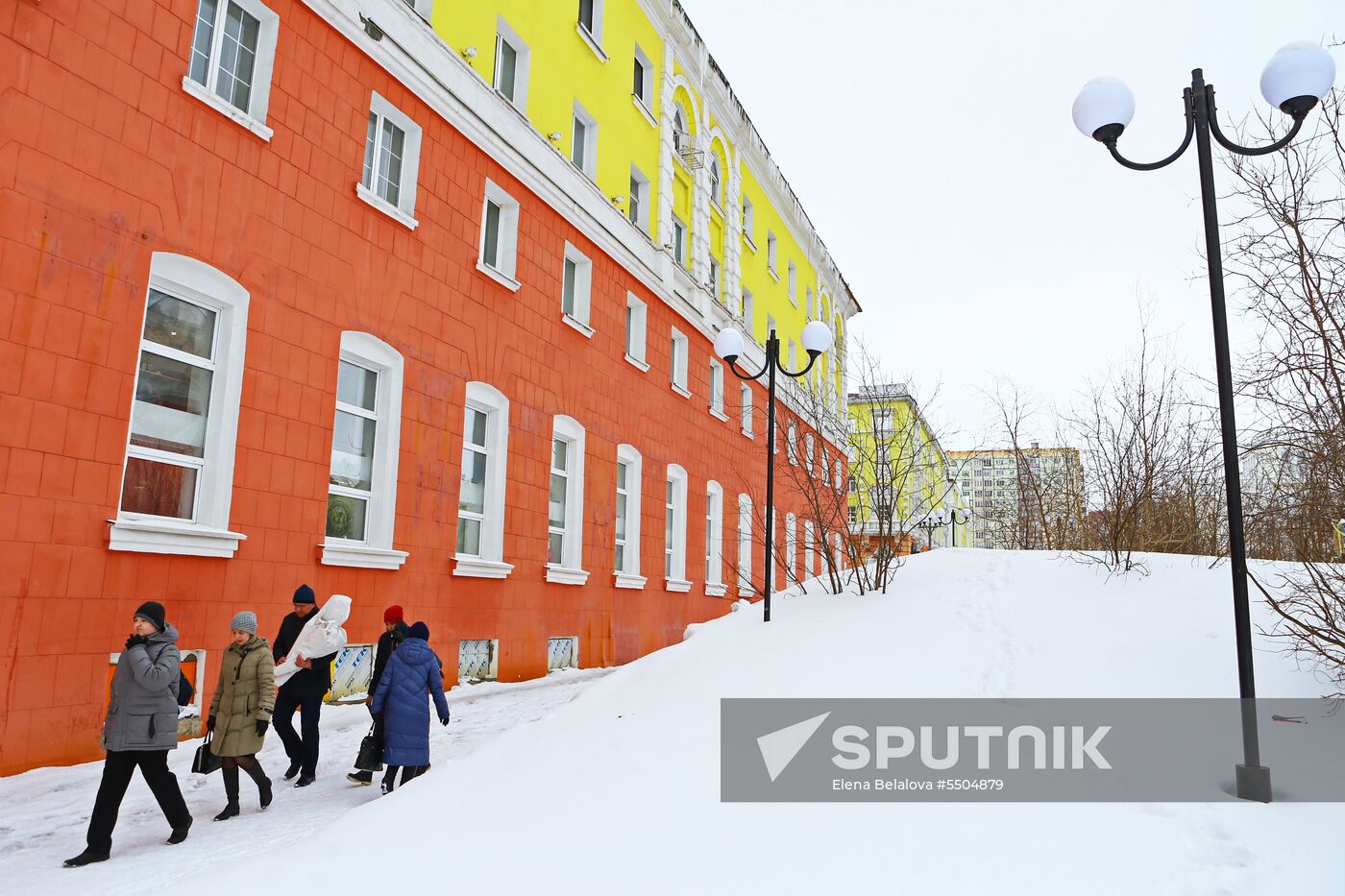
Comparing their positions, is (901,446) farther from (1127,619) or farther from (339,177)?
(339,177)

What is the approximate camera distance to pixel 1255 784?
16.3ft

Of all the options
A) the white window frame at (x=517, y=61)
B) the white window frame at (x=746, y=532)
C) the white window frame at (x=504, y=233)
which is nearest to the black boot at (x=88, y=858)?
the white window frame at (x=504, y=233)

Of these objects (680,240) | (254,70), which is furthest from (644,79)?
(254,70)

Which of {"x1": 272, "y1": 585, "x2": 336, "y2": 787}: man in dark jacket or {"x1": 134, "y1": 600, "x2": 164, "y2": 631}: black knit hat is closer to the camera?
{"x1": 134, "y1": 600, "x2": 164, "y2": 631}: black knit hat

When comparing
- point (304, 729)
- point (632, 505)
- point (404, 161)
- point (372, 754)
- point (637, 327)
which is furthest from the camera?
point (637, 327)

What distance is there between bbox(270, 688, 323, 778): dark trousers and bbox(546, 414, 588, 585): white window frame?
7258 millimetres

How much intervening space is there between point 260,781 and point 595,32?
14568 mm

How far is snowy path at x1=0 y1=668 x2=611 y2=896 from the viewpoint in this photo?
4.96m

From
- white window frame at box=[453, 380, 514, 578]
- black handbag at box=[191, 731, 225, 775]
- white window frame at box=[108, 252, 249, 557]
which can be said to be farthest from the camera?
white window frame at box=[453, 380, 514, 578]

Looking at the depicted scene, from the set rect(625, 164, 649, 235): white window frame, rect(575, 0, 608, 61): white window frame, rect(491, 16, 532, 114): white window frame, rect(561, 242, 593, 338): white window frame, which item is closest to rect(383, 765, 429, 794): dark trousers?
rect(561, 242, 593, 338): white window frame

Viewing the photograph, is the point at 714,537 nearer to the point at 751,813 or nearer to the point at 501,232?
the point at 501,232

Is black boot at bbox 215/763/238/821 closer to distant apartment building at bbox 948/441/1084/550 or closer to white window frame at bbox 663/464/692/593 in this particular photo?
distant apartment building at bbox 948/441/1084/550

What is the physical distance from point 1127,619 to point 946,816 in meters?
4.25

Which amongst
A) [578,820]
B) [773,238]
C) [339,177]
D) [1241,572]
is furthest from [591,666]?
[773,238]
